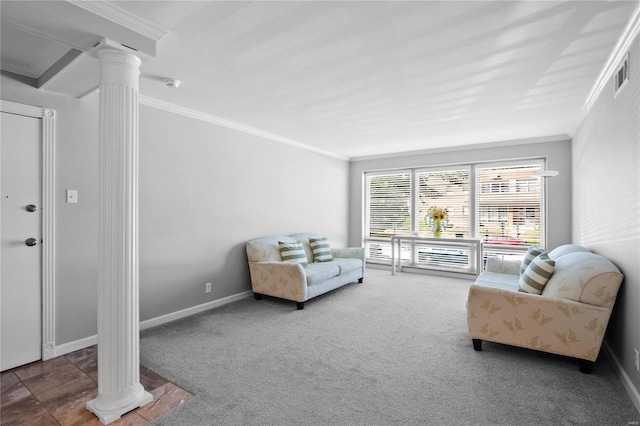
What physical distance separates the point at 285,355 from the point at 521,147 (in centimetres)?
504

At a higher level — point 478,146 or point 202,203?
point 478,146

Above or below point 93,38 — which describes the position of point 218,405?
below

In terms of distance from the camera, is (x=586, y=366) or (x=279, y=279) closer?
(x=586, y=366)

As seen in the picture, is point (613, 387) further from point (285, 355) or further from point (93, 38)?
point (93, 38)

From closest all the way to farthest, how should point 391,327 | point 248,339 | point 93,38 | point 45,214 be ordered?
point 93,38 < point 45,214 < point 248,339 < point 391,327

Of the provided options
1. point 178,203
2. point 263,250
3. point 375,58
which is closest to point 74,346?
point 178,203

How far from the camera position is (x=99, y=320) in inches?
77.9

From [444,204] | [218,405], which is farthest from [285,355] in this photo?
[444,204]

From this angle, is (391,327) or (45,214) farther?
(391,327)

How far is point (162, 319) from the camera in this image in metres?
3.56

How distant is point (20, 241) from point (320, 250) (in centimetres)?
357

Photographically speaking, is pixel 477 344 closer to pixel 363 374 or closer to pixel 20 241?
pixel 363 374

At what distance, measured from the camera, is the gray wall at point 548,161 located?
496 centimetres

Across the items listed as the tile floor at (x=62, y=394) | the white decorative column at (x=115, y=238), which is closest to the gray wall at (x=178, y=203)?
the tile floor at (x=62, y=394)
